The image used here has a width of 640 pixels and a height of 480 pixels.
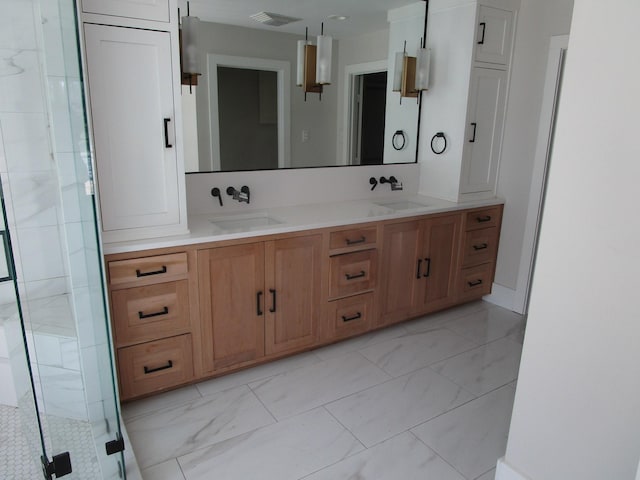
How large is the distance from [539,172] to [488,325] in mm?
1156

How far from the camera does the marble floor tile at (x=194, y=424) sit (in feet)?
6.72

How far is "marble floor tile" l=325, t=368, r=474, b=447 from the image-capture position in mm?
2211

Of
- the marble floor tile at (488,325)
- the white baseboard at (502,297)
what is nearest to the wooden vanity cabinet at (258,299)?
the marble floor tile at (488,325)

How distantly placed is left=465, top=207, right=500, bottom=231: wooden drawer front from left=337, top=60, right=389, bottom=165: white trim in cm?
100

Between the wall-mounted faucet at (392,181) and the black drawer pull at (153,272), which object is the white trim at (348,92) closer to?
the wall-mounted faucet at (392,181)

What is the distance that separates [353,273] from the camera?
2.86 meters

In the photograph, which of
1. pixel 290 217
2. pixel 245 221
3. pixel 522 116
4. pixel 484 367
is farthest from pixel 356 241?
pixel 522 116

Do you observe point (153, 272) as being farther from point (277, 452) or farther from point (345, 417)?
point (345, 417)

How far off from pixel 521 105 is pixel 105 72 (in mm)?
2775

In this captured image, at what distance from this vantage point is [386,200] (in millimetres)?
3453

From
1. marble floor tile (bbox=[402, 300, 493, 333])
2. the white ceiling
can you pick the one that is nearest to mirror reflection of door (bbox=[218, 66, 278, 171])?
the white ceiling

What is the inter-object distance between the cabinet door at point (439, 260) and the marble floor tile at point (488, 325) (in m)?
0.20

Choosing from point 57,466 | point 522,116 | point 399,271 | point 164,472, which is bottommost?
point 164,472

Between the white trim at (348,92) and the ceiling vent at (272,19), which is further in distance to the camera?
the white trim at (348,92)
